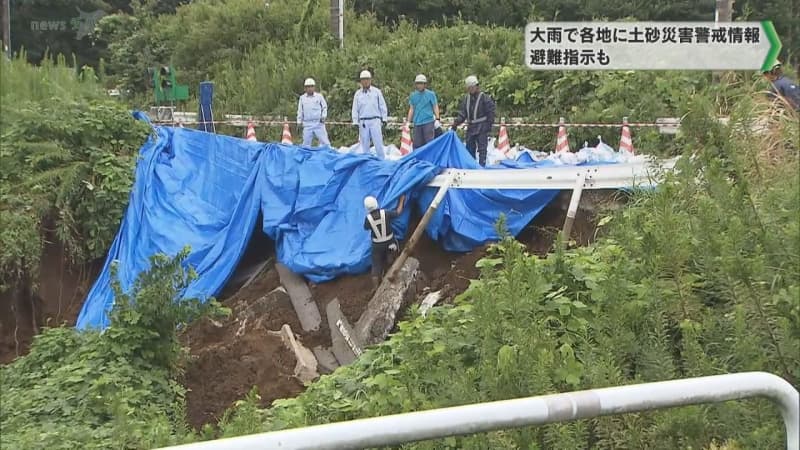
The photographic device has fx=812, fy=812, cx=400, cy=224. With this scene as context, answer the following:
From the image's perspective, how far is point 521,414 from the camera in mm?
1702

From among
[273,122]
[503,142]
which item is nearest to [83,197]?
[503,142]

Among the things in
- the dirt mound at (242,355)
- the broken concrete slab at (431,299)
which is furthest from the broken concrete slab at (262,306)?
the broken concrete slab at (431,299)

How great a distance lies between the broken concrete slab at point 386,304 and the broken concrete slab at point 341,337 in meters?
0.08

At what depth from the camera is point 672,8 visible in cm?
2311

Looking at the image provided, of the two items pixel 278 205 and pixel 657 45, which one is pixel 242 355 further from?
pixel 657 45

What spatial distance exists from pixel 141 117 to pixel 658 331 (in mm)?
8332

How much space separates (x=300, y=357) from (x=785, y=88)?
476cm

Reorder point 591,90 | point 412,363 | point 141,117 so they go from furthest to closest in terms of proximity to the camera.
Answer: point 591,90, point 141,117, point 412,363

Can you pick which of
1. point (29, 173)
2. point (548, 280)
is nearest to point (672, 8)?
point (548, 280)

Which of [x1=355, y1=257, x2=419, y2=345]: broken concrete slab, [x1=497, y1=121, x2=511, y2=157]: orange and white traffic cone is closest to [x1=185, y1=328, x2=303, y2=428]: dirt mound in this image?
[x1=355, y1=257, x2=419, y2=345]: broken concrete slab

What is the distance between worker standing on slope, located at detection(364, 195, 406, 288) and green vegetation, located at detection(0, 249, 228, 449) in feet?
5.03

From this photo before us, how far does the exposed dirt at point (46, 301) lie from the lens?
316 inches

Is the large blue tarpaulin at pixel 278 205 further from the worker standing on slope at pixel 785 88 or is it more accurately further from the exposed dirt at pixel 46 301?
the worker standing on slope at pixel 785 88

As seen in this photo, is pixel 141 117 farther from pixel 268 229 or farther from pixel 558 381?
pixel 558 381
